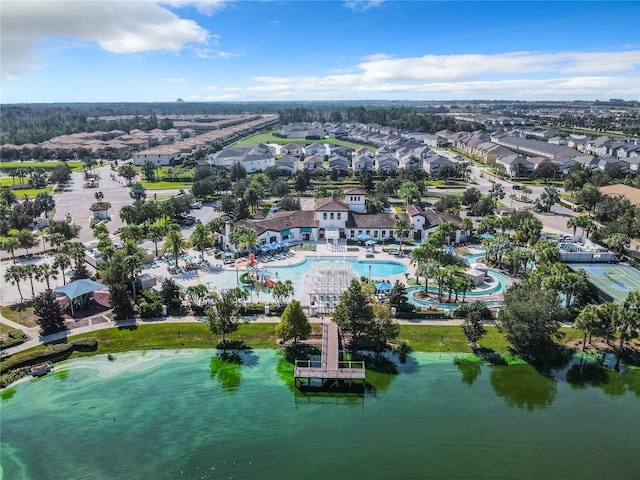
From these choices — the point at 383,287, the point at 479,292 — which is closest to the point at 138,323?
the point at 383,287

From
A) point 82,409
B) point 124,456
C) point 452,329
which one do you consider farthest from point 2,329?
point 452,329

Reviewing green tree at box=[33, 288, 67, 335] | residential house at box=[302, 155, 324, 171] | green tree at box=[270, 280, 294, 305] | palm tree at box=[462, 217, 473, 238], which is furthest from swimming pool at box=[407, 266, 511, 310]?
residential house at box=[302, 155, 324, 171]

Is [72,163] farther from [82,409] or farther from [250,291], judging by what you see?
[82,409]

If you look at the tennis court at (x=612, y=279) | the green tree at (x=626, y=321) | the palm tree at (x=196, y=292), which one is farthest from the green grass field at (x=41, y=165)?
the green tree at (x=626, y=321)

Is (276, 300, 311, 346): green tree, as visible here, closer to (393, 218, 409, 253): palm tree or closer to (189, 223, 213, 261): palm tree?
(189, 223, 213, 261): palm tree

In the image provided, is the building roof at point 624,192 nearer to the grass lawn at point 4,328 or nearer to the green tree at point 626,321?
the green tree at point 626,321

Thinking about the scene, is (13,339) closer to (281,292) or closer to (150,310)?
(150,310)
